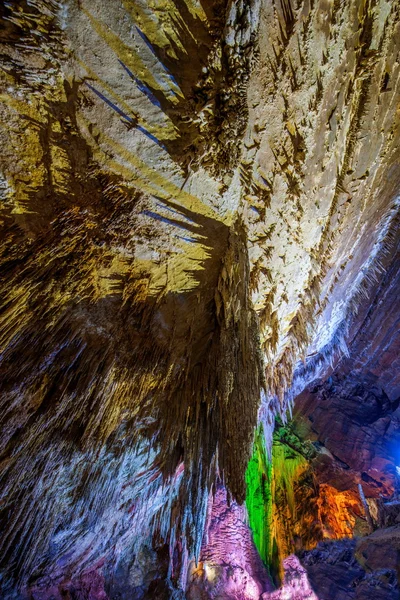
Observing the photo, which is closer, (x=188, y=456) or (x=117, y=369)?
(x=117, y=369)

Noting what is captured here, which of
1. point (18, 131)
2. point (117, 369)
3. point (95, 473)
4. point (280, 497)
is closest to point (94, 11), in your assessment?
point (18, 131)

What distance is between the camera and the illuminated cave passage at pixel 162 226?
149 cm

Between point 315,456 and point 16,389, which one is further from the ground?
point 16,389

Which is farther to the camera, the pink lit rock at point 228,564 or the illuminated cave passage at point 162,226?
the pink lit rock at point 228,564

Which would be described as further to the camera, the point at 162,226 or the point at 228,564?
the point at 228,564

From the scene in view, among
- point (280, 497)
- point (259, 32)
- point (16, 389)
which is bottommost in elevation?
point (280, 497)

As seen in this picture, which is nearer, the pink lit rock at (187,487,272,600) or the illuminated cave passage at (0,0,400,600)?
the illuminated cave passage at (0,0,400,600)

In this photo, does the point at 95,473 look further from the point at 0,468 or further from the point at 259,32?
the point at 259,32

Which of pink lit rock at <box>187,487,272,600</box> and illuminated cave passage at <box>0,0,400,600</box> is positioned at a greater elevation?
illuminated cave passage at <box>0,0,400,600</box>

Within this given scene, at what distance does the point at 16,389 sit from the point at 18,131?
1.53 metres

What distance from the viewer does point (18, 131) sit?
59.9 inches

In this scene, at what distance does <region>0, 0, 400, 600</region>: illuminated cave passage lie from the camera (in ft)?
4.90

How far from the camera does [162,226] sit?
2061mm

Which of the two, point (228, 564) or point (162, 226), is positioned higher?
point (162, 226)
